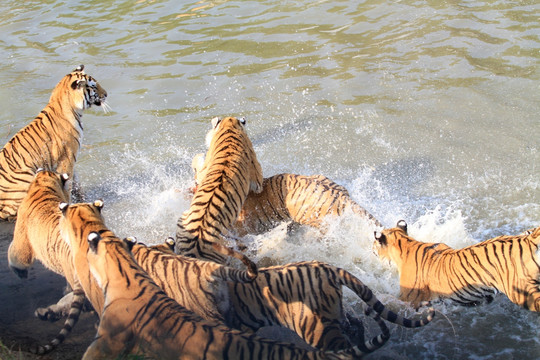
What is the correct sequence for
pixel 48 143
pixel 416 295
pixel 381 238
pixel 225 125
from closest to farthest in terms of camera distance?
pixel 416 295, pixel 381 238, pixel 225 125, pixel 48 143

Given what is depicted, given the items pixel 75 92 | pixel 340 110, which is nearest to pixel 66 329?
pixel 75 92

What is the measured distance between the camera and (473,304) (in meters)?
3.70

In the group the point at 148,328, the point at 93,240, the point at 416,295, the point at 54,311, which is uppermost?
the point at 93,240

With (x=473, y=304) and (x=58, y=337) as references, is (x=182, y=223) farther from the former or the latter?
(x=473, y=304)

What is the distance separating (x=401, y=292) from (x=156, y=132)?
13.3 ft

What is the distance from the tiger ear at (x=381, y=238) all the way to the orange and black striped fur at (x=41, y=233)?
1.97 m

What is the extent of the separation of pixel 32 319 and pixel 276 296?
5.51ft

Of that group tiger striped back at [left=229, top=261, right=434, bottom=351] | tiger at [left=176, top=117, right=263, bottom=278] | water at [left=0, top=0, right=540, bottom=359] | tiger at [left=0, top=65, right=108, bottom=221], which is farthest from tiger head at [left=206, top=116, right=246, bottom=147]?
tiger striped back at [left=229, top=261, right=434, bottom=351]

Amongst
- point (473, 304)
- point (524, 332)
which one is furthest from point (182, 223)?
point (524, 332)

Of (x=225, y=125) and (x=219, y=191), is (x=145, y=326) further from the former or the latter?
(x=225, y=125)

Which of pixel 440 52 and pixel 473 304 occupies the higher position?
pixel 440 52

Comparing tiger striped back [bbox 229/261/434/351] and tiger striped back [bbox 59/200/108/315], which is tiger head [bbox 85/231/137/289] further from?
tiger striped back [bbox 229/261/434/351]

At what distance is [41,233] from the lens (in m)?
4.02

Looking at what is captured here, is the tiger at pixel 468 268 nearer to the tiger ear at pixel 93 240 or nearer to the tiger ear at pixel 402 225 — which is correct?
the tiger ear at pixel 402 225
